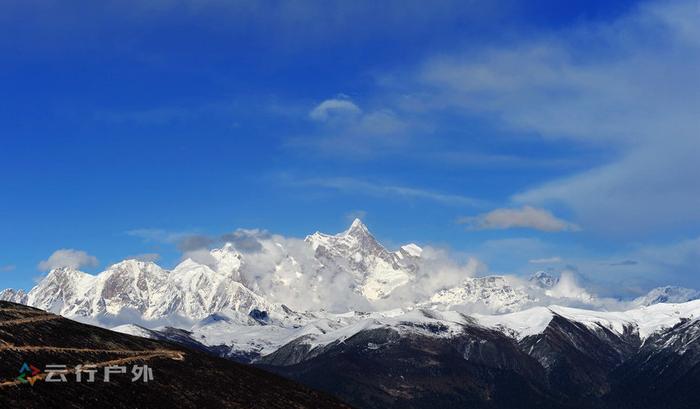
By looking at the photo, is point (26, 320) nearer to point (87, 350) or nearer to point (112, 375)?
point (87, 350)

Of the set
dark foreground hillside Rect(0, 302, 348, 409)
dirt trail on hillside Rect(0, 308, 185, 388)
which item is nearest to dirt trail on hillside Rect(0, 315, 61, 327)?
dirt trail on hillside Rect(0, 308, 185, 388)

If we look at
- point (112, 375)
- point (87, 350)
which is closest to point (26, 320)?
point (87, 350)

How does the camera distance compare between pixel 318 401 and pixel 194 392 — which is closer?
pixel 194 392

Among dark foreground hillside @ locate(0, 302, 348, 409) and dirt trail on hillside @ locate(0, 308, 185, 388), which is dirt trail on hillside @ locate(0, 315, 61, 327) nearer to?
dirt trail on hillside @ locate(0, 308, 185, 388)

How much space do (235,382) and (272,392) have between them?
838 centimetres

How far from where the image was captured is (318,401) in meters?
187

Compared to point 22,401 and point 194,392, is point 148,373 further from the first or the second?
point 22,401

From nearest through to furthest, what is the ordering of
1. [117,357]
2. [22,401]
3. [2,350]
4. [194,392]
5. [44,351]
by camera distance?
1. [22,401]
2. [2,350]
3. [44,351]
4. [194,392]
5. [117,357]

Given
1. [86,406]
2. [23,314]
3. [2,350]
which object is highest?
[23,314]

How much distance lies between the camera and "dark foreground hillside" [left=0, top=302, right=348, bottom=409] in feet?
402

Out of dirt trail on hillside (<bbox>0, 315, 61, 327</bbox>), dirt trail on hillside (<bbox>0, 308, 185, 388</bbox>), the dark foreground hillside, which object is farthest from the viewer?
dirt trail on hillside (<bbox>0, 315, 61, 327</bbox>)

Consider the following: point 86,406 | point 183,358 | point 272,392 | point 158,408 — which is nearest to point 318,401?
point 272,392

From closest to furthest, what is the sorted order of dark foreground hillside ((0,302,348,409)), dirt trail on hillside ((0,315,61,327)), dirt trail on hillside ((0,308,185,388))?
dark foreground hillside ((0,302,348,409))
dirt trail on hillside ((0,308,185,388))
dirt trail on hillside ((0,315,61,327))

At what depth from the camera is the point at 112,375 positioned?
469ft
